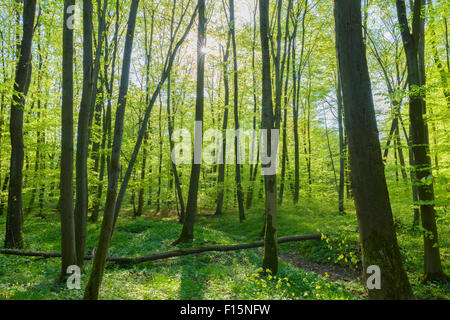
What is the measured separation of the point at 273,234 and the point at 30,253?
723 cm

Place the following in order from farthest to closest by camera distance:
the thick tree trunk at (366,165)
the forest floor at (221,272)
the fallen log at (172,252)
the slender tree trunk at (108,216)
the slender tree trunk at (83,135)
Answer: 1. the fallen log at (172,252)
2. the slender tree trunk at (83,135)
3. the forest floor at (221,272)
4. the slender tree trunk at (108,216)
5. the thick tree trunk at (366,165)

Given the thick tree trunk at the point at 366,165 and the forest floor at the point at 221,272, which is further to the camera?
the forest floor at the point at 221,272

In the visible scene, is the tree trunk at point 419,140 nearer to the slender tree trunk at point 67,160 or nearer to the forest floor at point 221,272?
the forest floor at point 221,272

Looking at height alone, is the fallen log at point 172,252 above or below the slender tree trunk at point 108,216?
below

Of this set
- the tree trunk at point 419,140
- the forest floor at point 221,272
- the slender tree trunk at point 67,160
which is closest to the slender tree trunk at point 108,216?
the forest floor at point 221,272

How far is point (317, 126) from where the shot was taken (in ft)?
83.5

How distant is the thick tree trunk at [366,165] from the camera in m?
3.19

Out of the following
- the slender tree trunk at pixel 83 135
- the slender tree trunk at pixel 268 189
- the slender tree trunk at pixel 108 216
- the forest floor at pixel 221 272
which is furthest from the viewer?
the slender tree trunk at pixel 268 189

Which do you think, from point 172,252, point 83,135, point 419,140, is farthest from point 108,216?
point 419,140

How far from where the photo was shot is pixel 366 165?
3.29m

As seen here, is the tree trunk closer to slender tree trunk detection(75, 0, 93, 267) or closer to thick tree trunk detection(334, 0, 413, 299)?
thick tree trunk detection(334, 0, 413, 299)

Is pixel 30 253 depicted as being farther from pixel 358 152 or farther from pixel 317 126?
pixel 317 126

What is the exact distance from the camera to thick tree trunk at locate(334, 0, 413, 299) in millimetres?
3186

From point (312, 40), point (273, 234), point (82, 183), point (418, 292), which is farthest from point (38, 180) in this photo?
point (312, 40)
